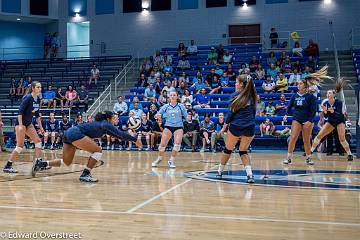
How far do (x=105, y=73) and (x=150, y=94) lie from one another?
6165mm

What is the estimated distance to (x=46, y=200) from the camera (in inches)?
245

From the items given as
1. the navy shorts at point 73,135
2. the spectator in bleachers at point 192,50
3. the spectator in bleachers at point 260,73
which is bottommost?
the navy shorts at point 73,135

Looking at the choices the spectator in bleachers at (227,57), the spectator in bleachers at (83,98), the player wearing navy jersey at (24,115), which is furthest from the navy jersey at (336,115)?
the spectator in bleachers at (83,98)

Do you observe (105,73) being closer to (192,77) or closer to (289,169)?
(192,77)

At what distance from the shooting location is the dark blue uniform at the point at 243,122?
25.8 ft

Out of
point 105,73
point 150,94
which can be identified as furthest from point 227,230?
point 105,73

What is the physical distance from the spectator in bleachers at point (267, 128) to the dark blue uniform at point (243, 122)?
29.2 feet

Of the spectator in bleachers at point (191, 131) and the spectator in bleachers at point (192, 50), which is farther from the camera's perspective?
the spectator in bleachers at point (192, 50)

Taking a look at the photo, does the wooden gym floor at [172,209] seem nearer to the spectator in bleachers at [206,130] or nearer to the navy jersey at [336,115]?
the navy jersey at [336,115]

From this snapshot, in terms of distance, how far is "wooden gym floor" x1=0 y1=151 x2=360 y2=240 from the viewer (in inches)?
180

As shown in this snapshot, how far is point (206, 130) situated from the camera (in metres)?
16.6

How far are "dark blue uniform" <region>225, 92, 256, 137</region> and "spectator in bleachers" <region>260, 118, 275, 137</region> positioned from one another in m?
8.90

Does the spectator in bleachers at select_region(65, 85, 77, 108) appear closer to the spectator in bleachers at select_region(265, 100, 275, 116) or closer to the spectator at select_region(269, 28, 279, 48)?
the spectator in bleachers at select_region(265, 100, 275, 116)

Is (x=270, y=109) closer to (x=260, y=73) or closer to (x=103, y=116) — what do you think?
(x=260, y=73)
